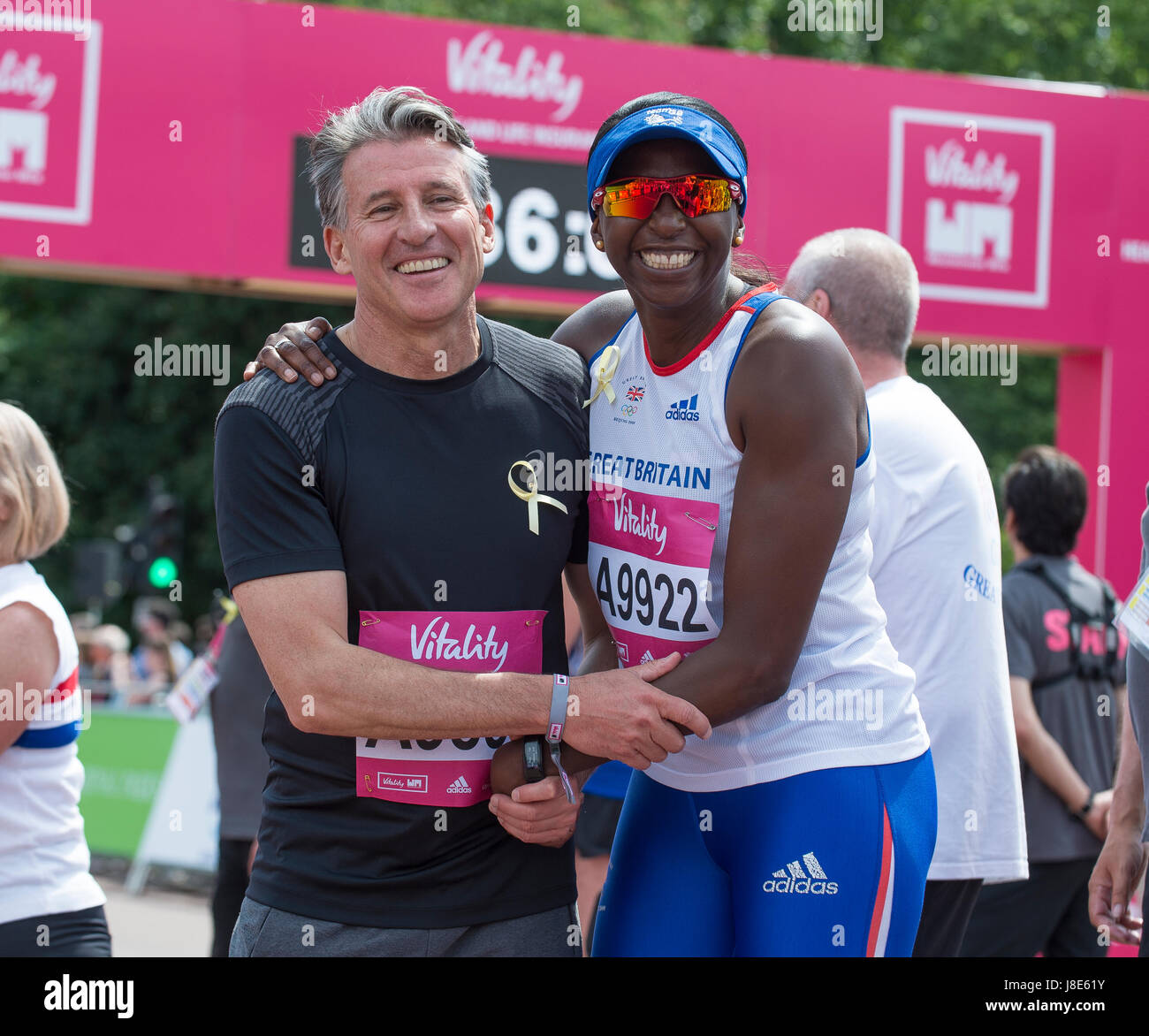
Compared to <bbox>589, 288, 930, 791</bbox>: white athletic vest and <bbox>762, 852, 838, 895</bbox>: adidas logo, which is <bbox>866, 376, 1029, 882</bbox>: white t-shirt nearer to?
<bbox>589, 288, 930, 791</bbox>: white athletic vest

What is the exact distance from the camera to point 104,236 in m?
7.05

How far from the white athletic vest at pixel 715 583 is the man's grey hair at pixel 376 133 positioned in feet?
1.77

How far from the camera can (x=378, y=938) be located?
2371mm

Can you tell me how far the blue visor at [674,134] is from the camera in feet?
8.02

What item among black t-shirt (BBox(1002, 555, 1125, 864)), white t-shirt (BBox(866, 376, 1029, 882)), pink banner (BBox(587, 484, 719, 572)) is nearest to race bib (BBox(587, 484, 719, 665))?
pink banner (BBox(587, 484, 719, 572))

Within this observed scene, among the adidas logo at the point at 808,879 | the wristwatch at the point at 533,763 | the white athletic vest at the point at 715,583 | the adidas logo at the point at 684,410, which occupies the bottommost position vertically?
the adidas logo at the point at 808,879

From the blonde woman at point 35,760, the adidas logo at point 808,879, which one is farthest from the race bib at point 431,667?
the blonde woman at point 35,760

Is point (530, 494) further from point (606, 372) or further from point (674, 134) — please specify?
point (674, 134)

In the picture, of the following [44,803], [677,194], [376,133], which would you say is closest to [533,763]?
[677,194]

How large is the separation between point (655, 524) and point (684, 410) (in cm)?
21

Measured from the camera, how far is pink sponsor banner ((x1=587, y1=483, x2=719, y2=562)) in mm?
2459

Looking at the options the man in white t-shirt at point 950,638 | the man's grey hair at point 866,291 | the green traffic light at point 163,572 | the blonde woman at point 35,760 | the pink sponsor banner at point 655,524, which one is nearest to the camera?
the pink sponsor banner at point 655,524

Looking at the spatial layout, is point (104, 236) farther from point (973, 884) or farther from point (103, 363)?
point (103, 363)

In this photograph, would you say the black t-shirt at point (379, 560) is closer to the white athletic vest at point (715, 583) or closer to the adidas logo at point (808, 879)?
the white athletic vest at point (715, 583)
